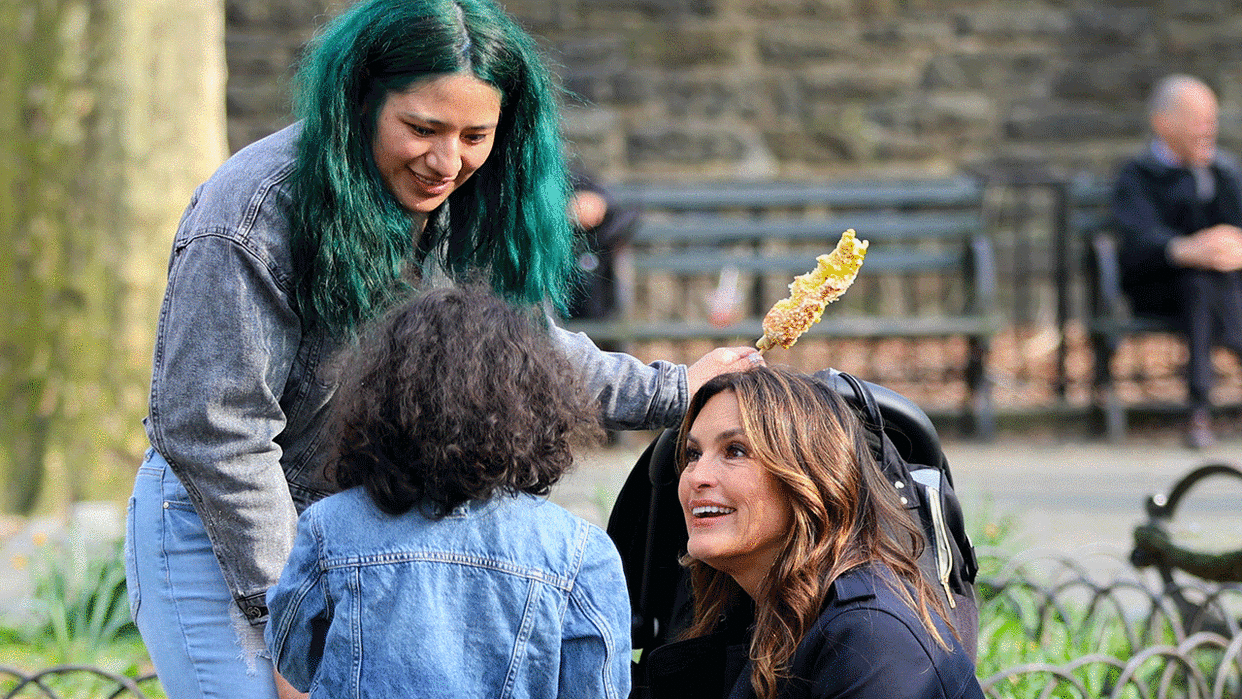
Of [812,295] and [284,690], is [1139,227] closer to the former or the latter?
[812,295]

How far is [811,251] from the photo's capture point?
354 inches

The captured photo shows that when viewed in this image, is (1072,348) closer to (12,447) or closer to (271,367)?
(12,447)

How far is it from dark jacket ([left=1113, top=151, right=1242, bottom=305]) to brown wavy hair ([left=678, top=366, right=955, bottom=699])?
18.7 feet

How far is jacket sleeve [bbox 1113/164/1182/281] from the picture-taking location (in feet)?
24.4

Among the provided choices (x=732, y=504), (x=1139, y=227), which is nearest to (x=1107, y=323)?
(x=1139, y=227)

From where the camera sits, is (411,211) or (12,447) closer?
(411,211)

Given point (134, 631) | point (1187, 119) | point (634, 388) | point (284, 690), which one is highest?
point (1187, 119)

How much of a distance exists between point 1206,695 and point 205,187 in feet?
8.47

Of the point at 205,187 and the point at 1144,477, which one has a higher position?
the point at 205,187

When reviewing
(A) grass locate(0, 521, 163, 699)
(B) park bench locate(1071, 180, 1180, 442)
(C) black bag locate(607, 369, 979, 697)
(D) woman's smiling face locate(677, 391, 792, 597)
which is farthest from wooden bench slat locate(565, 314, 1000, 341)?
(D) woman's smiling face locate(677, 391, 792, 597)

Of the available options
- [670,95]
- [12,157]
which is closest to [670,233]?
[670,95]

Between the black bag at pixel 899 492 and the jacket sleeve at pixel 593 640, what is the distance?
55cm

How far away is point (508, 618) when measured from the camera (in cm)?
194

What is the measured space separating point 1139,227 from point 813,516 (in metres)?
5.89
